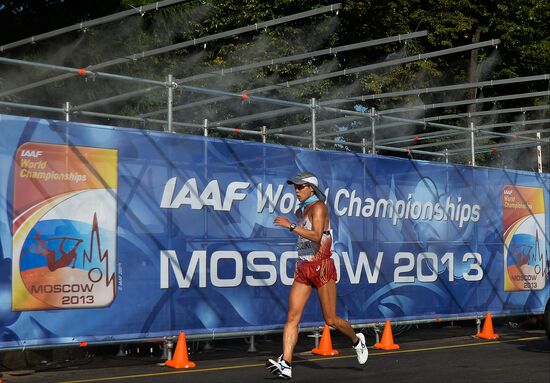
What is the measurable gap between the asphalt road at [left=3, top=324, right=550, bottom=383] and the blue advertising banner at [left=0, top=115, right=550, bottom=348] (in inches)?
19.2

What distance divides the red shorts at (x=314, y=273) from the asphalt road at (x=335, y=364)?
0.98 metres

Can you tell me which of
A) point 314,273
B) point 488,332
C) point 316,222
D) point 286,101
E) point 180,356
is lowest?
point 180,356

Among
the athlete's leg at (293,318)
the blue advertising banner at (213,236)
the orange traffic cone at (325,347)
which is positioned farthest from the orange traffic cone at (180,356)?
the orange traffic cone at (325,347)

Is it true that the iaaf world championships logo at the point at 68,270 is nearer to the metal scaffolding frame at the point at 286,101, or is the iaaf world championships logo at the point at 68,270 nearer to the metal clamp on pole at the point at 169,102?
the metal clamp on pole at the point at 169,102

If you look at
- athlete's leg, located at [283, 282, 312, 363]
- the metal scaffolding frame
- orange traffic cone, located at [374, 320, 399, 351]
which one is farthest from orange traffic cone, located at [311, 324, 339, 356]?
athlete's leg, located at [283, 282, 312, 363]

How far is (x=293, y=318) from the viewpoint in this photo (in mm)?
9750

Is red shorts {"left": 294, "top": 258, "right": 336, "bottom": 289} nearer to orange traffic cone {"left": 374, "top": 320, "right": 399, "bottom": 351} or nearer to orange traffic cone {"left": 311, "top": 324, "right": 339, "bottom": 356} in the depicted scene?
orange traffic cone {"left": 311, "top": 324, "right": 339, "bottom": 356}

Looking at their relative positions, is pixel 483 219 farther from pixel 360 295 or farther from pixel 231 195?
pixel 231 195

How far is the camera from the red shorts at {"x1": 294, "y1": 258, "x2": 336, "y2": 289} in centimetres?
995

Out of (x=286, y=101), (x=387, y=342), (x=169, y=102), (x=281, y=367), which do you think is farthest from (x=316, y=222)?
(x=286, y=101)

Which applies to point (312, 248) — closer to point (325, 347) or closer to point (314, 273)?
point (314, 273)

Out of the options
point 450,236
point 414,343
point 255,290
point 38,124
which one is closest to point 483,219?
point 450,236

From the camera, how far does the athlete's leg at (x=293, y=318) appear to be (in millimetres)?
9680

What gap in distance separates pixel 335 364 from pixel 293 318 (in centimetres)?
174
